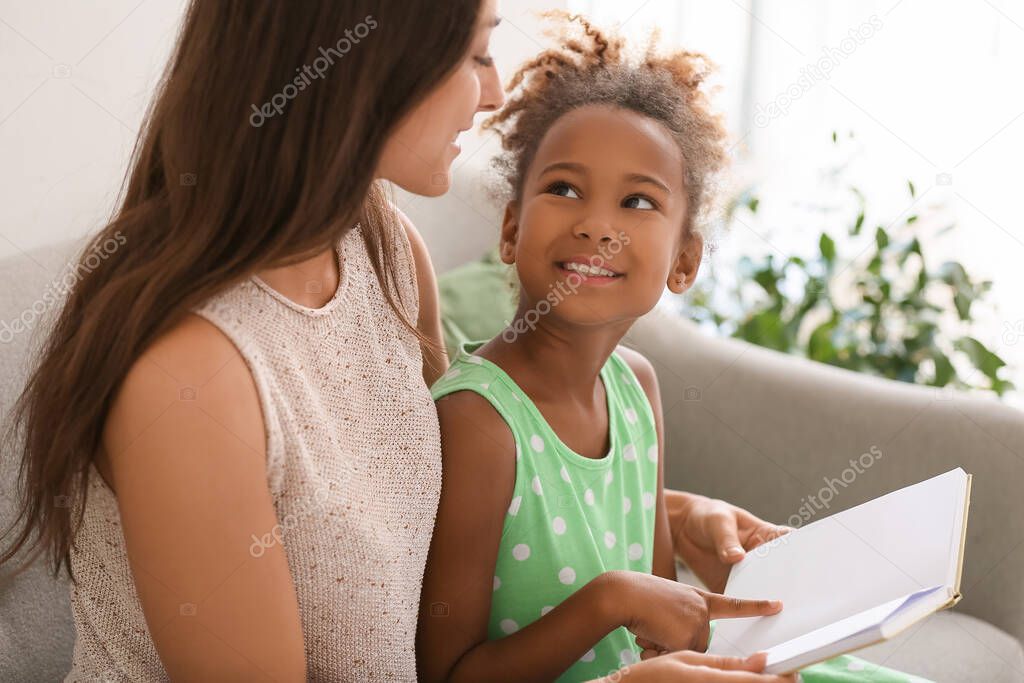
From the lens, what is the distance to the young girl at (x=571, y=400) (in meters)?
0.95

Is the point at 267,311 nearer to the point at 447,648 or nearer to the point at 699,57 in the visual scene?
the point at 447,648

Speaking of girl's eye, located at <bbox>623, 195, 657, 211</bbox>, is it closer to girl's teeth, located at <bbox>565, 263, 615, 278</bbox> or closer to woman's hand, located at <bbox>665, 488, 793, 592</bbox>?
girl's teeth, located at <bbox>565, 263, 615, 278</bbox>

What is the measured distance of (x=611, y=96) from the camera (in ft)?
3.43

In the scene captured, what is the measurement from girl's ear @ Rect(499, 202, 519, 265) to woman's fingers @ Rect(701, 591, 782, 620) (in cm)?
39

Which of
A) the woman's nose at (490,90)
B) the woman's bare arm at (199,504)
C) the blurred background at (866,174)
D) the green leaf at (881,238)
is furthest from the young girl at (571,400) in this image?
the green leaf at (881,238)

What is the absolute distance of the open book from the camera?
29.6 inches

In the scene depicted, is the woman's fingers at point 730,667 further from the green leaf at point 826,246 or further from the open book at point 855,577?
the green leaf at point 826,246

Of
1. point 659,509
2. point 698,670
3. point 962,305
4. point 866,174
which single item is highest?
point 866,174

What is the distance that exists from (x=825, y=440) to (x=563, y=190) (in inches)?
28.1

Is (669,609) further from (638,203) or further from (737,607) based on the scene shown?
(638,203)

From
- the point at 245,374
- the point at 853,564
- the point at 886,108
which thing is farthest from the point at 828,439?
the point at 886,108

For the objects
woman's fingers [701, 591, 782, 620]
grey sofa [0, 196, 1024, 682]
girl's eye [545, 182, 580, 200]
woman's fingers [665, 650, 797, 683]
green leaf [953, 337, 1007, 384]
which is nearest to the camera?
woman's fingers [665, 650, 797, 683]

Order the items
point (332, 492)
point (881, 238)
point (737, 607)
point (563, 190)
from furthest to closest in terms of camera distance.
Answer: point (881, 238)
point (563, 190)
point (737, 607)
point (332, 492)

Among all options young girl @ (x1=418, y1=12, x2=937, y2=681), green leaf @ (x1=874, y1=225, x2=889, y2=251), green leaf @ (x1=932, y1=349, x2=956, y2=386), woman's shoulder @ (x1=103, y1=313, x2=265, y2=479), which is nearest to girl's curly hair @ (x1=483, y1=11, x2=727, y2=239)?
young girl @ (x1=418, y1=12, x2=937, y2=681)
